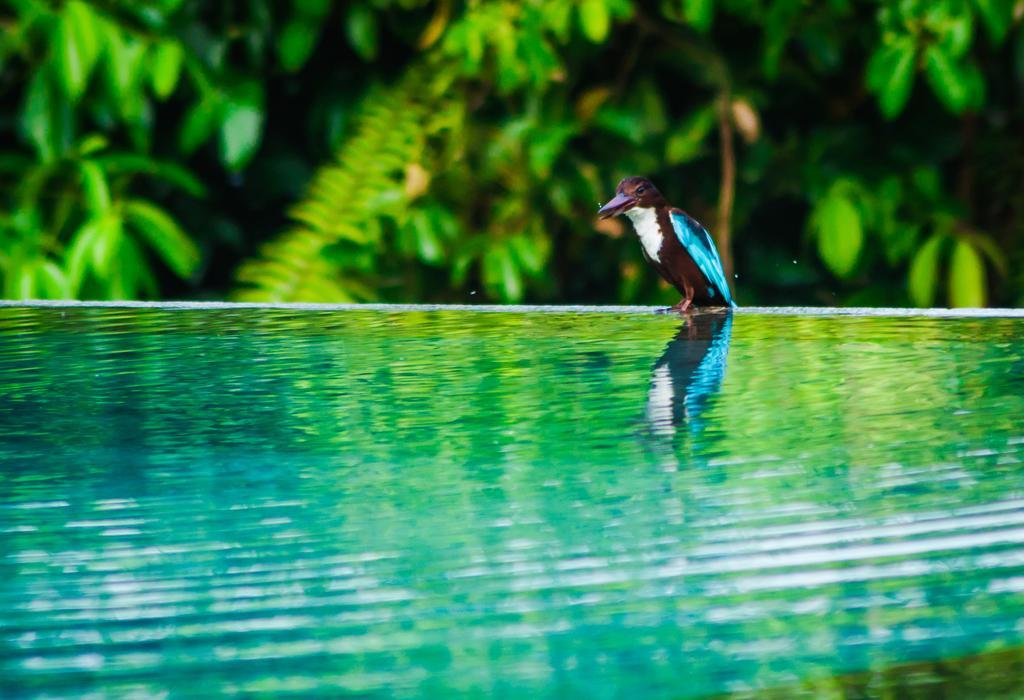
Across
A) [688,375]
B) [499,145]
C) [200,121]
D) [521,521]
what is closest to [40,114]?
[200,121]

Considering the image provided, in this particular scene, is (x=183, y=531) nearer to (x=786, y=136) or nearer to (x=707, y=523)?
(x=707, y=523)

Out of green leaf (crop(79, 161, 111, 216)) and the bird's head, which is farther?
green leaf (crop(79, 161, 111, 216))

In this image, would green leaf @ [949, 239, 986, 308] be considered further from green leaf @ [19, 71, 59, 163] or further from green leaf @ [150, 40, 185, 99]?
green leaf @ [19, 71, 59, 163]

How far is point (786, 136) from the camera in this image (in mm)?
3086

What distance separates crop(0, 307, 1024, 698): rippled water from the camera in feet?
1.86

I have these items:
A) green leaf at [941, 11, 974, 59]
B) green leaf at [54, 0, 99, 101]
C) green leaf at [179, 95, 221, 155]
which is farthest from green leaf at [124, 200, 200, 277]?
green leaf at [941, 11, 974, 59]

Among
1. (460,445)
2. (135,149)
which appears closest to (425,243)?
(135,149)

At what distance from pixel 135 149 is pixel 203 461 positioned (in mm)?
2049

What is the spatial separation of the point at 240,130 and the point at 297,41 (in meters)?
0.21

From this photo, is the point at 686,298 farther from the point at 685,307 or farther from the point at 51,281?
the point at 51,281

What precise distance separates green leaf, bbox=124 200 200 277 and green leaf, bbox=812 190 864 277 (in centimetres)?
119

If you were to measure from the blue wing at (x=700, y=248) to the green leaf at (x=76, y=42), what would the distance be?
1.29 metres

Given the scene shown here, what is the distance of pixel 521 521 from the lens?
2.48ft

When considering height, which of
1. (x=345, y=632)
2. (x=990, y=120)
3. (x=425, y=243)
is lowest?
(x=345, y=632)
